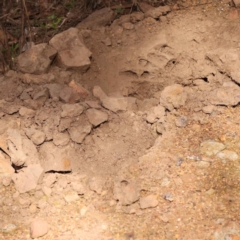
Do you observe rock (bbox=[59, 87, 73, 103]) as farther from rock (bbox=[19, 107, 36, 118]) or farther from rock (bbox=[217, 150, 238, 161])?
rock (bbox=[217, 150, 238, 161])

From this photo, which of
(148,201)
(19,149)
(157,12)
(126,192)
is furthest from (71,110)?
(157,12)

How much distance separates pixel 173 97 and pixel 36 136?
869 millimetres

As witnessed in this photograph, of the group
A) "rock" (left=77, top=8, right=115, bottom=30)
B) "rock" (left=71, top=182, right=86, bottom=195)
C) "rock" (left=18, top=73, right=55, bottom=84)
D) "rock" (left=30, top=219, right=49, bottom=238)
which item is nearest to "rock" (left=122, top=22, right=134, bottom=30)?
"rock" (left=77, top=8, right=115, bottom=30)

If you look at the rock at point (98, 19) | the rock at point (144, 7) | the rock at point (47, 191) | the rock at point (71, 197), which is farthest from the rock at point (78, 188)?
the rock at point (144, 7)

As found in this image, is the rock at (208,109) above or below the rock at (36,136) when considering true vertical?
below

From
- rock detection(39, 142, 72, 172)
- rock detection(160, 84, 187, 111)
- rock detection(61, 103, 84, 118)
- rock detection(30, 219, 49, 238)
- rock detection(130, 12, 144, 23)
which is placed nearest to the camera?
rock detection(30, 219, 49, 238)

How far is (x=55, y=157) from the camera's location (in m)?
2.30

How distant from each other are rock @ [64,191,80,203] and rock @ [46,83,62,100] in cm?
66

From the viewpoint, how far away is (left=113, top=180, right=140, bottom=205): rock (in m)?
2.11

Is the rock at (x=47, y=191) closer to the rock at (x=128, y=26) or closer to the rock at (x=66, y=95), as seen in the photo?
the rock at (x=66, y=95)

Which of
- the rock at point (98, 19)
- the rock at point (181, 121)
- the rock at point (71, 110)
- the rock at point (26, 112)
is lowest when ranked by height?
the rock at point (181, 121)

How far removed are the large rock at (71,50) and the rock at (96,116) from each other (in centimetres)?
44

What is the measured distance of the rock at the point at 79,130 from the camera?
2363 mm

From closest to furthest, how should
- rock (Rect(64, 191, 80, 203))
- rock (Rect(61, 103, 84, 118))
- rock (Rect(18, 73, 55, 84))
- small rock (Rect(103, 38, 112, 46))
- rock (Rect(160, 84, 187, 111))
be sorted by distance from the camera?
1. rock (Rect(64, 191, 80, 203))
2. rock (Rect(61, 103, 84, 118))
3. rock (Rect(160, 84, 187, 111))
4. rock (Rect(18, 73, 55, 84))
5. small rock (Rect(103, 38, 112, 46))
